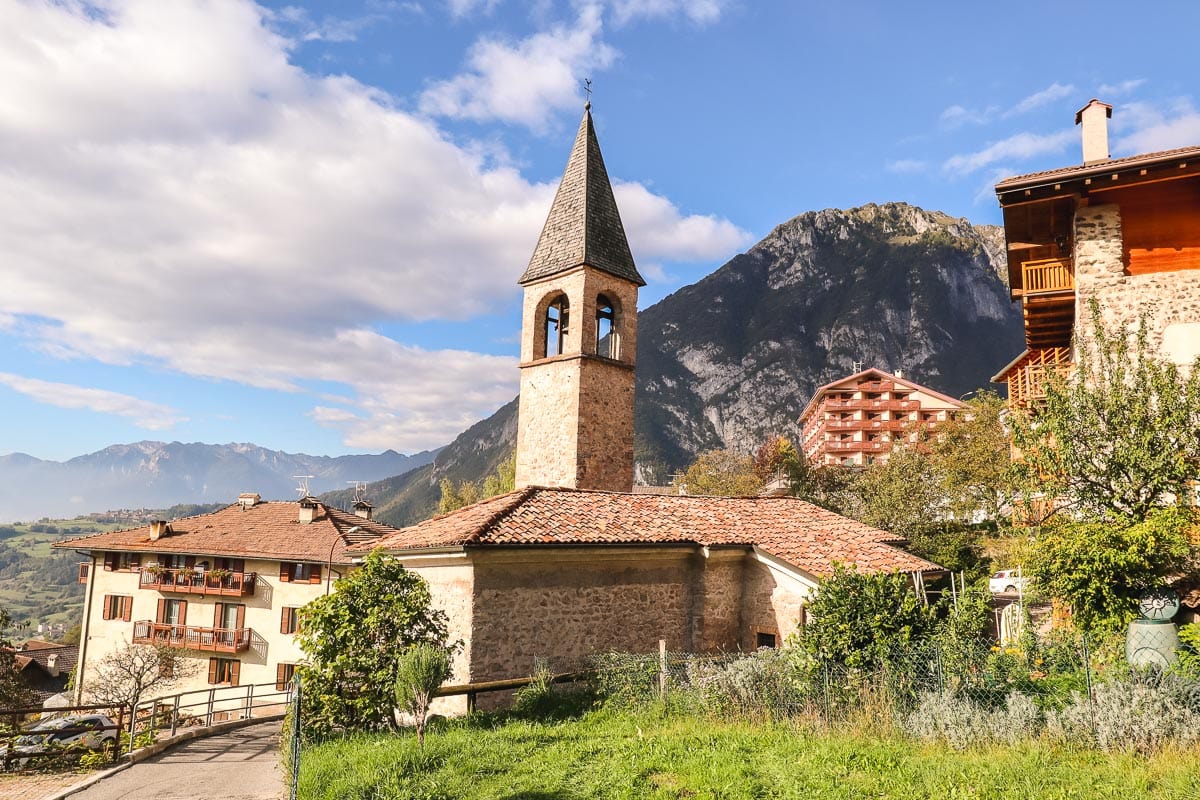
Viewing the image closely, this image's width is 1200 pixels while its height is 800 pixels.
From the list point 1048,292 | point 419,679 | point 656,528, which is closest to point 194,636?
point 656,528

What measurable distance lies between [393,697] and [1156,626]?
1145 centimetres

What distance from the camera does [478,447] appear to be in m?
144

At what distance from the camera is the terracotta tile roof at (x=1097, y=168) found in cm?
1299

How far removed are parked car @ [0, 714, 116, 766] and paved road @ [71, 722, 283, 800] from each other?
1337mm

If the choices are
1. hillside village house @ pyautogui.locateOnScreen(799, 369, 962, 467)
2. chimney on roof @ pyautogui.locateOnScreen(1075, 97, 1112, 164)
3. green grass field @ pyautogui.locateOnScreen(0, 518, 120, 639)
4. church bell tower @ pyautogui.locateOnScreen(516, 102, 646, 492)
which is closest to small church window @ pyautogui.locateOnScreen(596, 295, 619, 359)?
church bell tower @ pyautogui.locateOnScreen(516, 102, 646, 492)

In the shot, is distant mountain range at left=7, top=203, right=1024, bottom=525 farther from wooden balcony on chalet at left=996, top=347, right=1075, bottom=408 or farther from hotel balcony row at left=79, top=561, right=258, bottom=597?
wooden balcony on chalet at left=996, top=347, right=1075, bottom=408

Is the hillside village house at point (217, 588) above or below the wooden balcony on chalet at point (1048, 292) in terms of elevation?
below

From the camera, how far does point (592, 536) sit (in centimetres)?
1352

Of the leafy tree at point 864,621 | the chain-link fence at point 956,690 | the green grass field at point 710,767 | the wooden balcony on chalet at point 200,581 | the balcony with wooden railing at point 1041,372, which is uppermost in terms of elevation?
the balcony with wooden railing at point 1041,372

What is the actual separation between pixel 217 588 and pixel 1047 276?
36158 millimetres

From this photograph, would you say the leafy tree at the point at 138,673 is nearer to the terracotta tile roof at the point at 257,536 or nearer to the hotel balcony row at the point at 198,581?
the hotel balcony row at the point at 198,581

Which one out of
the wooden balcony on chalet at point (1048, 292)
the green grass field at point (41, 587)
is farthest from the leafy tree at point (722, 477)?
the green grass field at point (41, 587)

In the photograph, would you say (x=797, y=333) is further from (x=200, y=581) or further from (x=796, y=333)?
(x=200, y=581)

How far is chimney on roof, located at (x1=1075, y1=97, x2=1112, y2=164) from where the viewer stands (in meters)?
15.4
